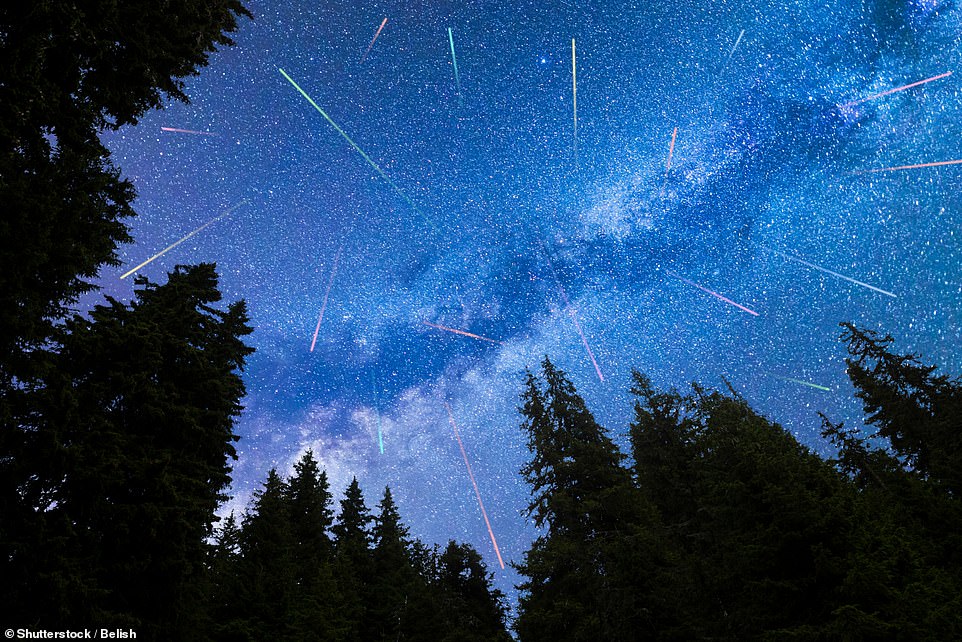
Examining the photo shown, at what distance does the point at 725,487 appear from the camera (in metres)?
11.8

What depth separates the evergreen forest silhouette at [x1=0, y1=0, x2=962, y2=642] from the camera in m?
7.82

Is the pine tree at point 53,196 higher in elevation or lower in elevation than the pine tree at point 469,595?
higher

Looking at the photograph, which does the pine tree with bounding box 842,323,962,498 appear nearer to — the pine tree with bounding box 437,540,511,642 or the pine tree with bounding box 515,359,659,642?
the pine tree with bounding box 515,359,659,642

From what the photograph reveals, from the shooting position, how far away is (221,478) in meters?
15.3

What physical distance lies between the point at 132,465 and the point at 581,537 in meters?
16.2

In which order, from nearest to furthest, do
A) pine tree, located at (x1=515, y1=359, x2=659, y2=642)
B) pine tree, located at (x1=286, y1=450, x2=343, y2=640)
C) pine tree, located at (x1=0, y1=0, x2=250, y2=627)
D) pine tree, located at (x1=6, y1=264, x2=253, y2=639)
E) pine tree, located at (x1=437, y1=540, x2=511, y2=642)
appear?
pine tree, located at (x1=0, y1=0, x2=250, y2=627) < pine tree, located at (x1=6, y1=264, x2=253, y2=639) < pine tree, located at (x1=515, y1=359, x2=659, y2=642) < pine tree, located at (x1=286, y1=450, x2=343, y2=640) < pine tree, located at (x1=437, y1=540, x2=511, y2=642)

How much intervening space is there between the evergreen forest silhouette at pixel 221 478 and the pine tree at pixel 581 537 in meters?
0.10

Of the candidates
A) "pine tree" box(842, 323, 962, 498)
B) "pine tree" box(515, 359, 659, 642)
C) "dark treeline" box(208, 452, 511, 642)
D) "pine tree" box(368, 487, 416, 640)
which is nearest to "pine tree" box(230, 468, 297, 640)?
"dark treeline" box(208, 452, 511, 642)

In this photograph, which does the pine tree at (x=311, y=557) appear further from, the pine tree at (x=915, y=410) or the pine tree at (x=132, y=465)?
the pine tree at (x=915, y=410)

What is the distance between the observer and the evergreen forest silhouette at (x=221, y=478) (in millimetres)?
7824

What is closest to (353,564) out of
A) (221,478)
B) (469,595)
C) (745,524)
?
(469,595)

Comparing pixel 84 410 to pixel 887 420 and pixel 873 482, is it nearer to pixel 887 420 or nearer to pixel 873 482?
pixel 873 482

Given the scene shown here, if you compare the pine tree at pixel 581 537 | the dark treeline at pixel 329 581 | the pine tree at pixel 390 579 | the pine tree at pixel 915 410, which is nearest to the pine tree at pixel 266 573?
the dark treeline at pixel 329 581

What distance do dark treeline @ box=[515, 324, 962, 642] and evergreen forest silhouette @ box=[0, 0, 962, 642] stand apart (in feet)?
→ 0.26
